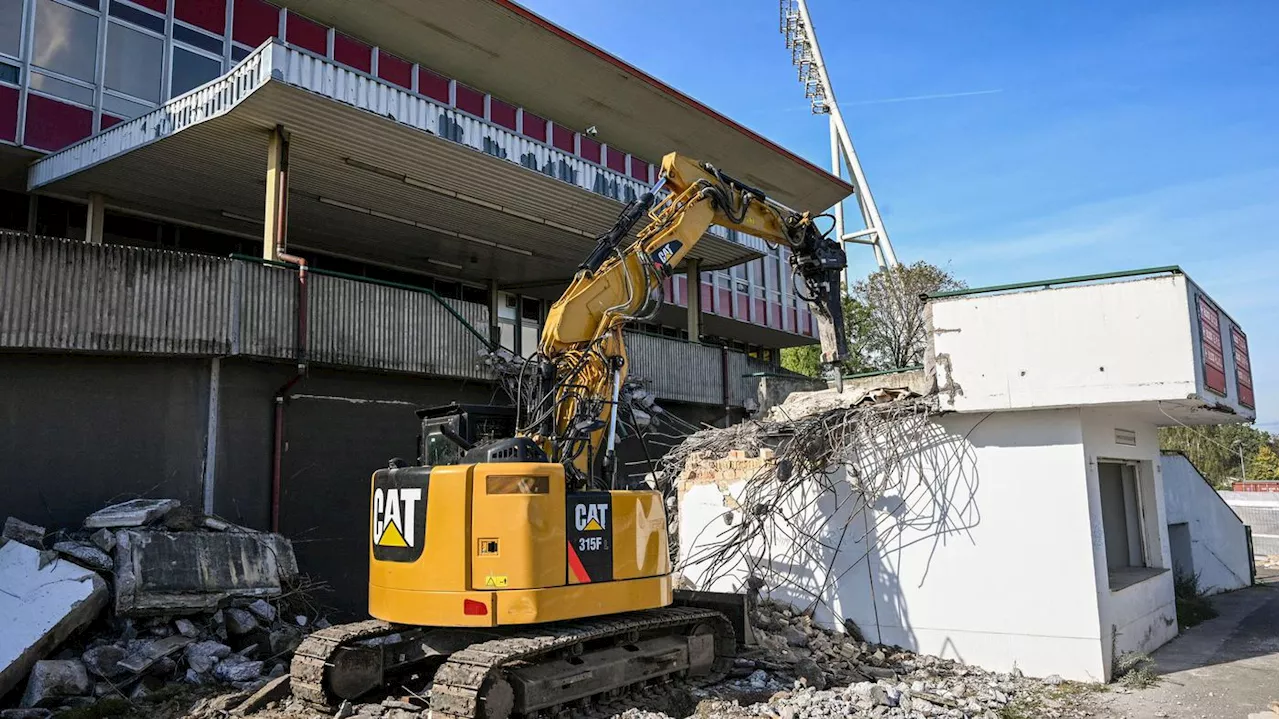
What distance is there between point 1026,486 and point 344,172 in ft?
38.0

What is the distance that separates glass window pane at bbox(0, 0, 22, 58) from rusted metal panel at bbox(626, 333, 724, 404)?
11.5m

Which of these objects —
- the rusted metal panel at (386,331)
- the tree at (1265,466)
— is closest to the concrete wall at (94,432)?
the rusted metal panel at (386,331)

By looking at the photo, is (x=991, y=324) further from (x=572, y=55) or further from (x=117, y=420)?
(x=572, y=55)

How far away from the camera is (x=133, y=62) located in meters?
15.0

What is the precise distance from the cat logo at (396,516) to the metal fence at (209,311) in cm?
503

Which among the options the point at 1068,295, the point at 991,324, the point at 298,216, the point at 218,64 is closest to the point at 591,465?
the point at 991,324

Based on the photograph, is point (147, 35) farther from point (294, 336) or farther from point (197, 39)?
point (294, 336)

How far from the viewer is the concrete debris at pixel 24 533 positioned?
376 inches

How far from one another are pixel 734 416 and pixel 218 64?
1373 centimetres

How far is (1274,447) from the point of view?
2313 inches

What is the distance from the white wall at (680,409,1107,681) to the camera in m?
10.1

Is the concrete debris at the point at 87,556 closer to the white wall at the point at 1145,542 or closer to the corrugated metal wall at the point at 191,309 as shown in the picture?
the corrugated metal wall at the point at 191,309

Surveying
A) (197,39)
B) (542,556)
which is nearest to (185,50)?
(197,39)

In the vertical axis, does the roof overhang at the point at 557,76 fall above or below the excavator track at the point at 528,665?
above
